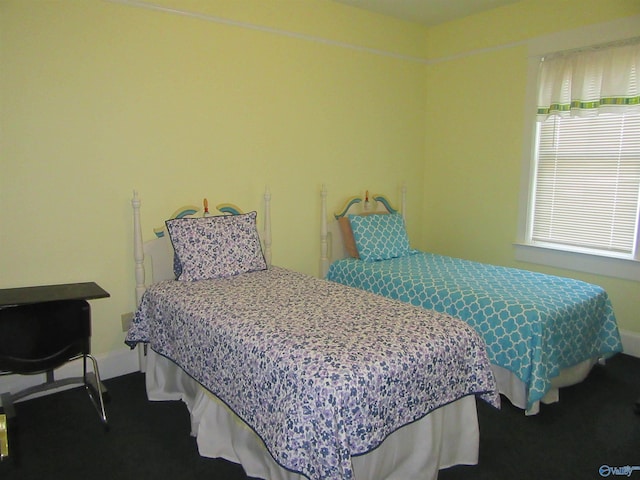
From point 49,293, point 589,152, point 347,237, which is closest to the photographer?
point 49,293

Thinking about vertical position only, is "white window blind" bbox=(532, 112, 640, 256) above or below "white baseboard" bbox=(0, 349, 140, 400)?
above

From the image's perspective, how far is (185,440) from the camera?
2244mm

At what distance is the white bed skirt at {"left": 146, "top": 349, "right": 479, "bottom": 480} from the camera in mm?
1850

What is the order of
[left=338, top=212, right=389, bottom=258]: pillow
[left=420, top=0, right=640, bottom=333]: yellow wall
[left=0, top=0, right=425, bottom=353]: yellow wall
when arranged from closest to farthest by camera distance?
1. [left=0, top=0, right=425, bottom=353]: yellow wall
2. [left=420, top=0, right=640, bottom=333]: yellow wall
3. [left=338, top=212, right=389, bottom=258]: pillow

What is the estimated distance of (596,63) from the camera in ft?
10.5

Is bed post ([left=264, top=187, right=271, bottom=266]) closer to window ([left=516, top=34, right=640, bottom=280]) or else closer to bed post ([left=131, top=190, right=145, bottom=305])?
bed post ([left=131, top=190, right=145, bottom=305])

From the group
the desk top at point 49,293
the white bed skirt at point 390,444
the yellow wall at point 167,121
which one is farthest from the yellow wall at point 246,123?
the white bed skirt at point 390,444

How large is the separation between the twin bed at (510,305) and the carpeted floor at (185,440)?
0.53 ft

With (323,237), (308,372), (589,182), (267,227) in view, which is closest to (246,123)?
(267,227)

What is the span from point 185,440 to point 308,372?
1.00 metres

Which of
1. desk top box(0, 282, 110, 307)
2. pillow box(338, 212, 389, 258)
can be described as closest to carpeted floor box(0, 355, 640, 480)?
desk top box(0, 282, 110, 307)

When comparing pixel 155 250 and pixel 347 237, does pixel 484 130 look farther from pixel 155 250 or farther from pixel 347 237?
pixel 155 250

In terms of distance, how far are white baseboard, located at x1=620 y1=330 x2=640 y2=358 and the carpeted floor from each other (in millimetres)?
549

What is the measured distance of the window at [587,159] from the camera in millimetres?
3115
